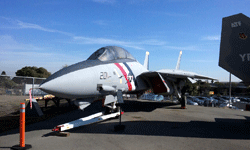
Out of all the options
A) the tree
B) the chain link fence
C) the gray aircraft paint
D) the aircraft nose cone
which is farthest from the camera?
the tree

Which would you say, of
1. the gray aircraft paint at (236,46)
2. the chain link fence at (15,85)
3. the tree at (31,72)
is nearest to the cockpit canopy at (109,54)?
the gray aircraft paint at (236,46)

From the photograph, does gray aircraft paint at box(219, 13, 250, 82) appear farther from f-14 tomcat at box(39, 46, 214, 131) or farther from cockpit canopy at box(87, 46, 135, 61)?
cockpit canopy at box(87, 46, 135, 61)

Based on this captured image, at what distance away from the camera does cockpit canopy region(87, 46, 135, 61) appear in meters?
7.04

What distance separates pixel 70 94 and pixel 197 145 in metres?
3.68

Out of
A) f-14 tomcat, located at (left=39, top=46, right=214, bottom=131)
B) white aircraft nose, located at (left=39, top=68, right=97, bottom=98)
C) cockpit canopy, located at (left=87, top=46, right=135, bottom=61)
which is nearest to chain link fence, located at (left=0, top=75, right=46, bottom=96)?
cockpit canopy, located at (left=87, top=46, right=135, bottom=61)

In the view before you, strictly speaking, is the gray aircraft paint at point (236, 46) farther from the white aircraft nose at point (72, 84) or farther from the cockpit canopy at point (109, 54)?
the white aircraft nose at point (72, 84)

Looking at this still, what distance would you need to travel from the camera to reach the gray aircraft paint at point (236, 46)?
5125 millimetres

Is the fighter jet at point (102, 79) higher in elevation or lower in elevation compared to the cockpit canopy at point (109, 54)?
lower

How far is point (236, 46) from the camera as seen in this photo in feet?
17.4

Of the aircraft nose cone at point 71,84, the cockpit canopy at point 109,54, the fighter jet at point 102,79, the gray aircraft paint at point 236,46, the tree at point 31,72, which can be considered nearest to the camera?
the aircraft nose cone at point 71,84

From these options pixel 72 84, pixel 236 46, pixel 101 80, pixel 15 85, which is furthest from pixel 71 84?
pixel 15 85

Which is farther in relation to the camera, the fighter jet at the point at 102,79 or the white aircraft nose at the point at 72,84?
the fighter jet at the point at 102,79

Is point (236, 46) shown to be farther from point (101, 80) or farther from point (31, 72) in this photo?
point (31, 72)

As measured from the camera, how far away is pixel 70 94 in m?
5.05
